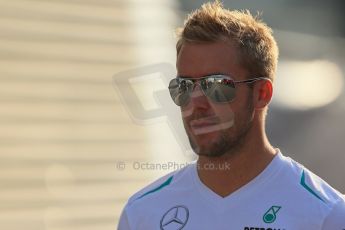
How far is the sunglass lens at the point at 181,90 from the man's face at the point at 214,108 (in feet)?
0.08

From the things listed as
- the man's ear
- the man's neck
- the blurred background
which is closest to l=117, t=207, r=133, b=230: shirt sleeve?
the man's neck

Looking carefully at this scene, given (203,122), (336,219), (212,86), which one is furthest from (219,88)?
(336,219)

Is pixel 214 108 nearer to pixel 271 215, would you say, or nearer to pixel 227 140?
pixel 227 140

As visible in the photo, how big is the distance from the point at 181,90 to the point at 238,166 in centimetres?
39

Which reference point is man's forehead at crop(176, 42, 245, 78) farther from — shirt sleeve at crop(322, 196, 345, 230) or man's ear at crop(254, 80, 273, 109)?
shirt sleeve at crop(322, 196, 345, 230)

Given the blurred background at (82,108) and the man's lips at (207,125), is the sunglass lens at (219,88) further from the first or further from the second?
the blurred background at (82,108)

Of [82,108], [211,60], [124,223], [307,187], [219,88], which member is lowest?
[124,223]

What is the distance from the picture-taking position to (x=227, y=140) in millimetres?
2639

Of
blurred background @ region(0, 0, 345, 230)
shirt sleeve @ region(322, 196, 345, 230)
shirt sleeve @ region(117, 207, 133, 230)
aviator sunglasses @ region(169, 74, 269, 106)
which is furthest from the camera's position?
blurred background @ region(0, 0, 345, 230)

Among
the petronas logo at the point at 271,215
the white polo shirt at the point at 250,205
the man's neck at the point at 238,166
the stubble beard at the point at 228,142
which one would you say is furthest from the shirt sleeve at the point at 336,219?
the stubble beard at the point at 228,142

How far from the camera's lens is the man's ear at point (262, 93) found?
2.74 m

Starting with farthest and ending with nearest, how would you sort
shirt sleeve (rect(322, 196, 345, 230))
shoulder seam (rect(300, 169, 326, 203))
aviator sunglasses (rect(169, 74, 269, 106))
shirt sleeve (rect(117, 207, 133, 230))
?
shirt sleeve (rect(117, 207, 133, 230)) → aviator sunglasses (rect(169, 74, 269, 106)) → shoulder seam (rect(300, 169, 326, 203)) → shirt sleeve (rect(322, 196, 345, 230))

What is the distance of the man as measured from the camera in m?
2.61

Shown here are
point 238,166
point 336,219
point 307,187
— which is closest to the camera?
point 336,219
